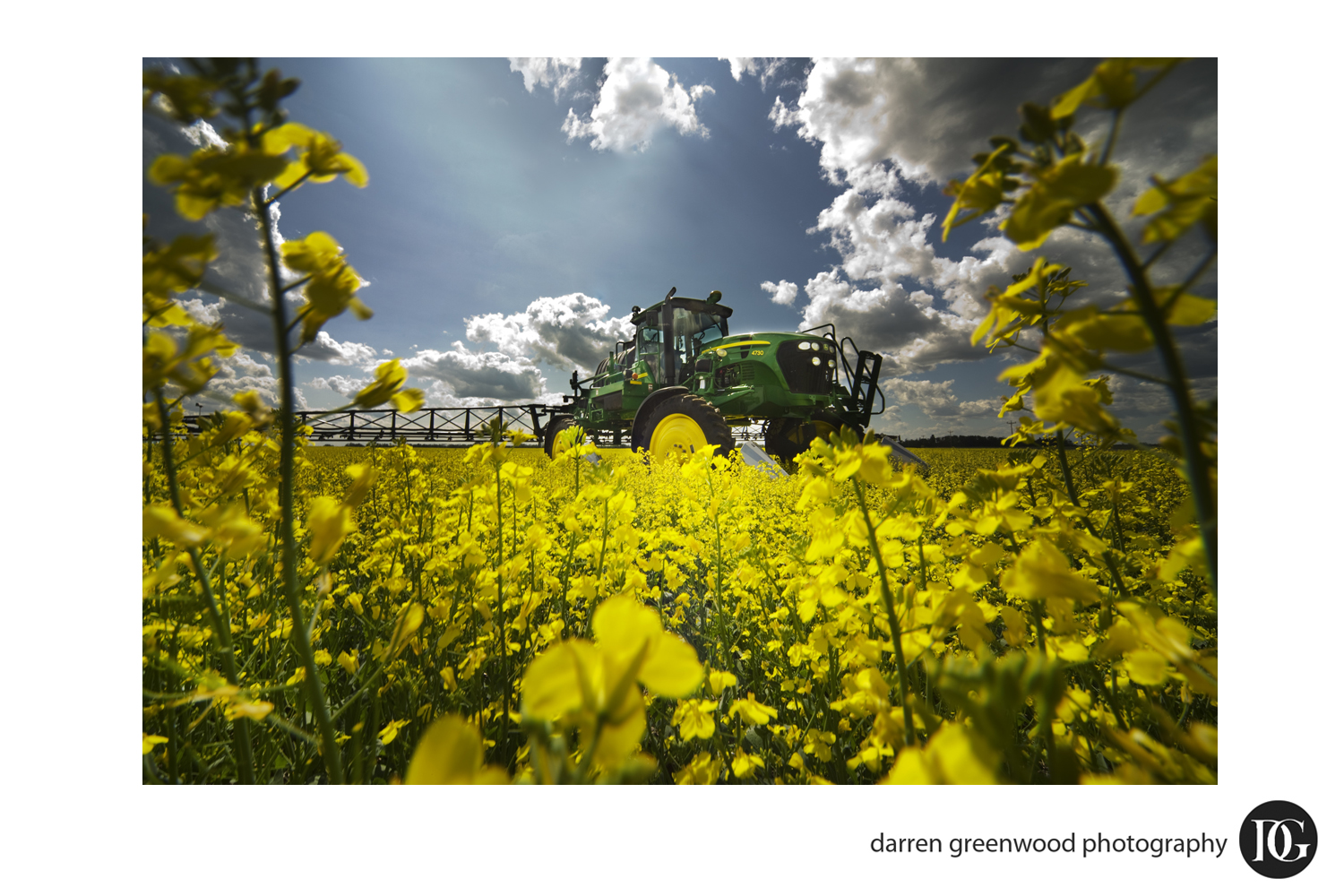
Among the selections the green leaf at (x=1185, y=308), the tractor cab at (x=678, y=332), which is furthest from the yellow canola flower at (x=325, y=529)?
the tractor cab at (x=678, y=332)

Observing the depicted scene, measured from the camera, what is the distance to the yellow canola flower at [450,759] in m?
0.30

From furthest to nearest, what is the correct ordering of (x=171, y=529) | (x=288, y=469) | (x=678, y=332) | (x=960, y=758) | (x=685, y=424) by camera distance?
(x=678, y=332) < (x=685, y=424) < (x=288, y=469) < (x=171, y=529) < (x=960, y=758)

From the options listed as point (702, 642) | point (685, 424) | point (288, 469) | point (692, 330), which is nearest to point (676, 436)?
Answer: point (685, 424)

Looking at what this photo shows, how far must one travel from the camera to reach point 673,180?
4.74ft

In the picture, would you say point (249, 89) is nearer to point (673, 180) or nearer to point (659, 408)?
point (673, 180)

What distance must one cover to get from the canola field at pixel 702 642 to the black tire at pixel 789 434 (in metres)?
3.02

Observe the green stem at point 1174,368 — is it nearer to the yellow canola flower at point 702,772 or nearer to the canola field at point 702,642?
the canola field at point 702,642

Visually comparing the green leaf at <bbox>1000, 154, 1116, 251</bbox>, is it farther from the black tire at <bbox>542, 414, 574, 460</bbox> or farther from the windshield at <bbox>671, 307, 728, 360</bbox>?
the black tire at <bbox>542, 414, 574, 460</bbox>

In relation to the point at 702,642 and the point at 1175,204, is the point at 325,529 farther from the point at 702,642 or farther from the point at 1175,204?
the point at 702,642

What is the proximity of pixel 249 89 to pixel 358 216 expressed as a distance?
0.63 m

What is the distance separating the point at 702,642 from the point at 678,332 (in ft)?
13.5

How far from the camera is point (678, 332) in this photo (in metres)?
5.34
